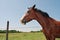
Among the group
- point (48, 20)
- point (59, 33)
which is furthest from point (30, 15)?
point (59, 33)

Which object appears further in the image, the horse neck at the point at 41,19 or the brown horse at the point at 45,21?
the horse neck at the point at 41,19

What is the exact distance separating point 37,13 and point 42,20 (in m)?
0.37

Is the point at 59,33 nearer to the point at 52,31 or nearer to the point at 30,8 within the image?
the point at 52,31

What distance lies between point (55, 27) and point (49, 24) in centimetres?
28

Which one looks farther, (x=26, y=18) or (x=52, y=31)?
(x=26, y=18)

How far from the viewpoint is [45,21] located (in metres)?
8.70

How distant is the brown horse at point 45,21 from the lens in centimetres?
839

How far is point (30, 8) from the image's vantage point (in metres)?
8.91

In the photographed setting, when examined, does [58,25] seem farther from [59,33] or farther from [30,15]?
[30,15]

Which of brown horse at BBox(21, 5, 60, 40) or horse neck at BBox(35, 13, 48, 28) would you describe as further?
horse neck at BBox(35, 13, 48, 28)

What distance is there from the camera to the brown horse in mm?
8391

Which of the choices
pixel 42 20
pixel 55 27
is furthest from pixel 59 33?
pixel 42 20

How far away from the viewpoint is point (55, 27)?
8477 millimetres

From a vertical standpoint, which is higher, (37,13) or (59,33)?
(37,13)
